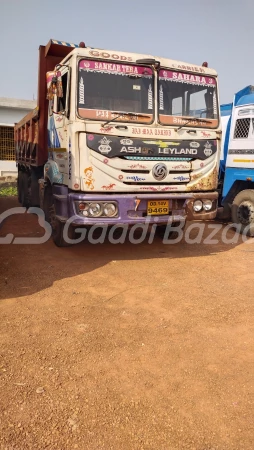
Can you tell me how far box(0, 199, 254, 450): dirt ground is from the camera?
7.10 ft

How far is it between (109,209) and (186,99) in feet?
6.72

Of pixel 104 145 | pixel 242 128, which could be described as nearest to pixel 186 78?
pixel 104 145

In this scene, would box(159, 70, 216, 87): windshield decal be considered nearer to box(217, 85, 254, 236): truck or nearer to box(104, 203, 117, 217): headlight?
box(104, 203, 117, 217): headlight

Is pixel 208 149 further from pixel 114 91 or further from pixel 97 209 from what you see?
pixel 97 209

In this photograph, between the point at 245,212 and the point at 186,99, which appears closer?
the point at 186,99

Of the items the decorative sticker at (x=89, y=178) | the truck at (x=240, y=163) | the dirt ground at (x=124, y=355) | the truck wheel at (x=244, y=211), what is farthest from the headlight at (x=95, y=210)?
the truck wheel at (x=244, y=211)

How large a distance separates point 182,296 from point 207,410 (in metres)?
1.90

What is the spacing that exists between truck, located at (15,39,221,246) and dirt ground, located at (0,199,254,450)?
0.90 metres

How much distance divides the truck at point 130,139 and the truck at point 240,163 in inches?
83.9

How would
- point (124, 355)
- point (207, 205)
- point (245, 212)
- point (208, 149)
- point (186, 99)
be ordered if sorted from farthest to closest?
1. point (245, 212)
2. point (207, 205)
3. point (208, 149)
4. point (186, 99)
5. point (124, 355)

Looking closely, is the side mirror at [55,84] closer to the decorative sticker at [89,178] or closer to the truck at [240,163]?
the decorative sticker at [89,178]

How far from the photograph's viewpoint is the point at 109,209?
488 centimetres

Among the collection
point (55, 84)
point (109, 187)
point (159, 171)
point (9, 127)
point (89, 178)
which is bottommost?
point (109, 187)

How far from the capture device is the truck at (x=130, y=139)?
15.5 ft
